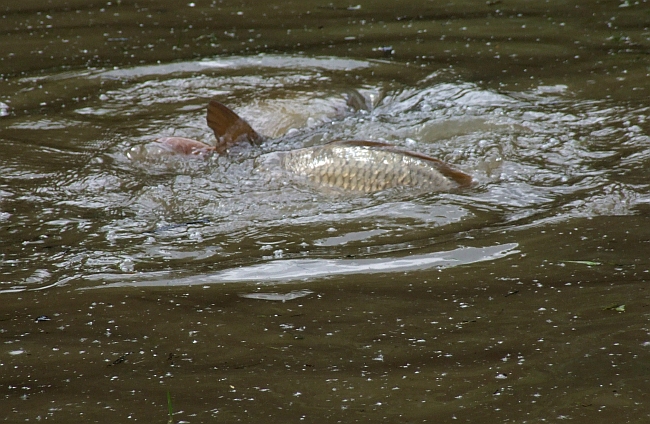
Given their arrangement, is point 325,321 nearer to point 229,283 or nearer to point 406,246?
point 229,283

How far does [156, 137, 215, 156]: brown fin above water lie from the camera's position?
4422 millimetres

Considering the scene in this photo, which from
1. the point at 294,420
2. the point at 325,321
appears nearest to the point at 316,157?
the point at 325,321

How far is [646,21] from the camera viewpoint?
6504mm

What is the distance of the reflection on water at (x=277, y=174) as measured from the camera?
10.8ft

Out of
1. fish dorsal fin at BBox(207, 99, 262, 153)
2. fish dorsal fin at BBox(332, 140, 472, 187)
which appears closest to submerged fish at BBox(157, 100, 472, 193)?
fish dorsal fin at BBox(332, 140, 472, 187)

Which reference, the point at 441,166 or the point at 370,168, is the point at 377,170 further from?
the point at 441,166

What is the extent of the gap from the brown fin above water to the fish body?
813mm

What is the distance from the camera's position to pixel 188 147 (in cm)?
444

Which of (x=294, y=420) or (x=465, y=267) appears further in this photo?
(x=465, y=267)

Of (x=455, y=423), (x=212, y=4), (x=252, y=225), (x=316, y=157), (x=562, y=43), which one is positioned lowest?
(x=455, y=423)

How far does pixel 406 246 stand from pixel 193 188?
1.36 m

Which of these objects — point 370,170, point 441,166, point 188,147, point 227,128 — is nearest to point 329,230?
point 370,170

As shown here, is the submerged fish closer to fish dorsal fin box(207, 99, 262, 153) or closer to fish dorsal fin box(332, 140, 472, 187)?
fish dorsal fin box(332, 140, 472, 187)

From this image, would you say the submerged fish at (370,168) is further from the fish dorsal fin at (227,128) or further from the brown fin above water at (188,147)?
the brown fin above water at (188,147)
